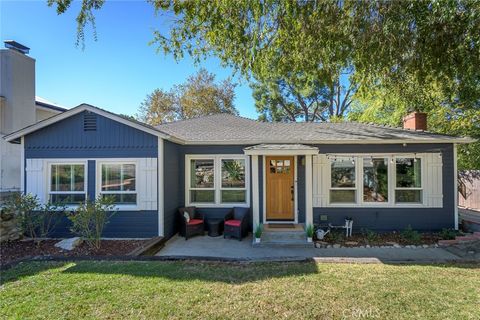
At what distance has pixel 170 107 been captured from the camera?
26891 millimetres

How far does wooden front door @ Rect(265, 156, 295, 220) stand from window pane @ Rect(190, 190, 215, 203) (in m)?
1.92

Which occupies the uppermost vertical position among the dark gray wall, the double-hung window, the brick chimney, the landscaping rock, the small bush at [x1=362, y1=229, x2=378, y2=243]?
the brick chimney

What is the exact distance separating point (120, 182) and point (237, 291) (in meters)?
5.43

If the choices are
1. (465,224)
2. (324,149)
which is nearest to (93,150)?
(324,149)

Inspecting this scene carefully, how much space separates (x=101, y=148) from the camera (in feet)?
26.7

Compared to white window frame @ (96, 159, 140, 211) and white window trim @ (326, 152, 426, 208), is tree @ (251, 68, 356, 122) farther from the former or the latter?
white window frame @ (96, 159, 140, 211)

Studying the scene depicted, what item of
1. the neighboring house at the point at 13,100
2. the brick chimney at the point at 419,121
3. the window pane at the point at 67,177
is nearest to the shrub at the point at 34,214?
the window pane at the point at 67,177

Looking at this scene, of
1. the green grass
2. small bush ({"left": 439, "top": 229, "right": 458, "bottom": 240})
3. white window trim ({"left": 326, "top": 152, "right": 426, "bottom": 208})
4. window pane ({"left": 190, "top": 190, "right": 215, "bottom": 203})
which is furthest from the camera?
window pane ({"left": 190, "top": 190, "right": 215, "bottom": 203})

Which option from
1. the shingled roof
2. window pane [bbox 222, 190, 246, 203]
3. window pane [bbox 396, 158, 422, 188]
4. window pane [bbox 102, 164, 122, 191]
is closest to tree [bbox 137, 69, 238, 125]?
the shingled roof

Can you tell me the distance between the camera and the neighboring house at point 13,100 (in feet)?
33.8

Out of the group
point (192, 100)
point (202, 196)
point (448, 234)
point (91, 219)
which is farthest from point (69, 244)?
point (192, 100)

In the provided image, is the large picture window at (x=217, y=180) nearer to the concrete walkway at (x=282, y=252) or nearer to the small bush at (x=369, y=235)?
the concrete walkway at (x=282, y=252)

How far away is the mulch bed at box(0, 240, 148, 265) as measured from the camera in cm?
642

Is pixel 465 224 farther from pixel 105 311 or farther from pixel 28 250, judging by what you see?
pixel 28 250
